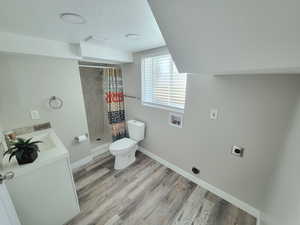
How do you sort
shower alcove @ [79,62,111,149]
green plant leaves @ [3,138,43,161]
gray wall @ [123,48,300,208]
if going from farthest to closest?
shower alcove @ [79,62,111,149] → gray wall @ [123,48,300,208] → green plant leaves @ [3,138,43,161]

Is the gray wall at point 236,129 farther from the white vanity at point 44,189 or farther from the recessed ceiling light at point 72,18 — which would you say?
the white vanity at point 44,189

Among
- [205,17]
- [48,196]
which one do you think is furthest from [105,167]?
[205,17]

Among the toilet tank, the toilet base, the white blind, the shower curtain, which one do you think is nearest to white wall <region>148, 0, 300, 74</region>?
the white blind

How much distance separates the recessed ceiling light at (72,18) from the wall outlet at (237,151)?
201 cm

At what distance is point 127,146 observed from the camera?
2.12m

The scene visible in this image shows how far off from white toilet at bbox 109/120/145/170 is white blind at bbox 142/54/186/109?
0.52 metres

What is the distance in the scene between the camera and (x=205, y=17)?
2.11 ft

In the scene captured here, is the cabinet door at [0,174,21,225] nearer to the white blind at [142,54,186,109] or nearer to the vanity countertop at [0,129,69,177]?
the vanity countertop at [0,129,69,177]

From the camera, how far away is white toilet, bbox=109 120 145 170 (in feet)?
6.79

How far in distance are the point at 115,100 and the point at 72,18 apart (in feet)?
5.23

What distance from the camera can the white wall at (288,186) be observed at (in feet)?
2.39

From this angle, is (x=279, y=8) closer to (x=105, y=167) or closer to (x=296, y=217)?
(x=296, y=217)

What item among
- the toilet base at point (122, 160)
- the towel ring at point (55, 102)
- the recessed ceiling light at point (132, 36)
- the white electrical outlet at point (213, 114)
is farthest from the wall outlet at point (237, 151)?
the towel ring at point (55, 102)

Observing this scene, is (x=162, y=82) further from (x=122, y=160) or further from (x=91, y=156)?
(x=91, y=156)
